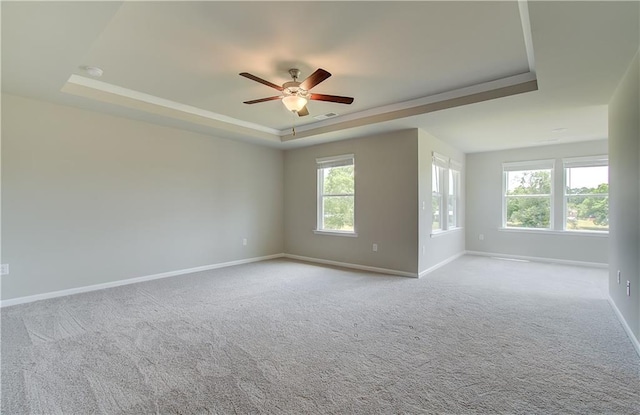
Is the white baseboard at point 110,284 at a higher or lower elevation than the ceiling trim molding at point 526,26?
lower

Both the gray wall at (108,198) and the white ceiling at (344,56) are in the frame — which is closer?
the white ceiling at (344,56)

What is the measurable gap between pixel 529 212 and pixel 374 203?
3.62m

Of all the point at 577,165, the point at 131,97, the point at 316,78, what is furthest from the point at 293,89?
the point at 577,165

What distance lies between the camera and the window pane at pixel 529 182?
6207 mm

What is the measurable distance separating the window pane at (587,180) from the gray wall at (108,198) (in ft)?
20.8

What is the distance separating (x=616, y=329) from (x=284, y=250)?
5.36 metres

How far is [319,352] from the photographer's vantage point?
240 centimetres

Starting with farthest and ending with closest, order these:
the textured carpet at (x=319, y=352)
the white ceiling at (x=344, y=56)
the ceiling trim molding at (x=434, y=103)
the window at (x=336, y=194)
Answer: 1. the window at (x=336, y=194)
2. the ceiling trim molding at (x=434, y=103)
3. the white ceiling at (x=344, y=56)
4. the textured carpet at (x=319, y=352)

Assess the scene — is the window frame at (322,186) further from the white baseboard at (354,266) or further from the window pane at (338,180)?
the white baseboard at (354,266)

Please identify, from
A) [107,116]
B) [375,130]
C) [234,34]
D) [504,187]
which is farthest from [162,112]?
[504,187]

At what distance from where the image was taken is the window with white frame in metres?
5.57

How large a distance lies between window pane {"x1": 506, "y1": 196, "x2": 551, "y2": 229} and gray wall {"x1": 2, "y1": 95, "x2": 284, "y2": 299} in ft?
18.6

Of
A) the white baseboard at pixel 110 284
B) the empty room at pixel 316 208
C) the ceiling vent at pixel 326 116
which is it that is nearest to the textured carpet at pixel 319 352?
the empty room at pixel 316 208

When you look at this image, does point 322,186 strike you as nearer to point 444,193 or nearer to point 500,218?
point 444,193
